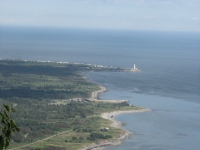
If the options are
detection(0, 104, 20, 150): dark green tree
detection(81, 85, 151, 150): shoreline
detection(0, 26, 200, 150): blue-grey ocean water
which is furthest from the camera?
detection(0, 26, 200, 150): blue-grey ocean water

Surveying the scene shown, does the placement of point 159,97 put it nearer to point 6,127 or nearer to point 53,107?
point 53,107

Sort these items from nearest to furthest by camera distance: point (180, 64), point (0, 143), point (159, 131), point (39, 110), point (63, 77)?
point (0, 143) < point (159, 131) < point (39, 110) < point (63, 77) < point (180, 64)

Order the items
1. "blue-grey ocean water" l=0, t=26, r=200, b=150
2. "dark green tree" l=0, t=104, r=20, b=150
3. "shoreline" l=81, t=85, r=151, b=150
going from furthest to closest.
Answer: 1. "blue-grey ocean water" l=0, t=26, r=200, b=150
2. "shoreline" l=81, t=85, r=151, b=150
3. "dark green tree" l=0, t=104, r=20, b=150

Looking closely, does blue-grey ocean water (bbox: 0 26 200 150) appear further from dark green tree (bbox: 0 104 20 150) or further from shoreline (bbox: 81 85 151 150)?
dark green tree (bbox: 0 104 20 150)

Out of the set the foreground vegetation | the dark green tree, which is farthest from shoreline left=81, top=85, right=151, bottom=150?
the dark green tree

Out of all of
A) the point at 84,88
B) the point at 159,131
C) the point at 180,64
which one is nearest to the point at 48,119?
the point at 159,131

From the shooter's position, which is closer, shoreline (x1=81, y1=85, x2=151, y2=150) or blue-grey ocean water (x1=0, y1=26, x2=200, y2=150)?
shoreline (x1=81, y1=85, x2=151, y2=150)

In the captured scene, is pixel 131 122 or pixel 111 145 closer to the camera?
pixel 111 145

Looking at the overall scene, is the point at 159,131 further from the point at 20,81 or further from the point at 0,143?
the point at 0,143
